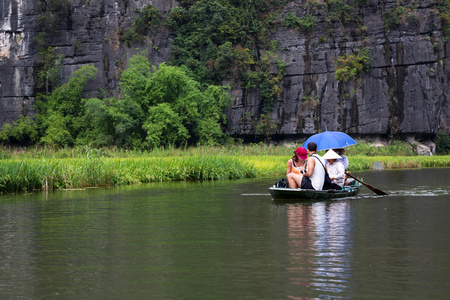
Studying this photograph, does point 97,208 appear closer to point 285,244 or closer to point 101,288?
point 285,244

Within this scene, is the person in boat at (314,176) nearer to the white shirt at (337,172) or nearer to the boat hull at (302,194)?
the boat hull at (302,194)

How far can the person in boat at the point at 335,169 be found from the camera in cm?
1584

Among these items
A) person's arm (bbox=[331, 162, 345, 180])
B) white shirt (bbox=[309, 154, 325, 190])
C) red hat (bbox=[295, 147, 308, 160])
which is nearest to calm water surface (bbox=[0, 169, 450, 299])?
white shirt (bbox=[309, 154, 325, 190])

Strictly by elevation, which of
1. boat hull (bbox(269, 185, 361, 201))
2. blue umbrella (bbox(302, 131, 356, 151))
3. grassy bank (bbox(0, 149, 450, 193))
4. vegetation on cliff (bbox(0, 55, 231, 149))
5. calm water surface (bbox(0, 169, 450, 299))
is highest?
vegetation on cliff (bbox(0, 55, 231, 149))

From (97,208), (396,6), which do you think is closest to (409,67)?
(396,6)

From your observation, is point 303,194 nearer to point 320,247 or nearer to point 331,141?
point 331,141

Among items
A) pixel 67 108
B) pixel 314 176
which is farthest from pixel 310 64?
pixel 314 176

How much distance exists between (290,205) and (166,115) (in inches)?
1206

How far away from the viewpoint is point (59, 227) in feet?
35.0

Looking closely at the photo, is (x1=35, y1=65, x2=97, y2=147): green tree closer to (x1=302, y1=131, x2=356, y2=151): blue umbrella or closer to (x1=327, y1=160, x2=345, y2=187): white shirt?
(x1=302, y1=131, x2=356, y2=151): blue umbrella

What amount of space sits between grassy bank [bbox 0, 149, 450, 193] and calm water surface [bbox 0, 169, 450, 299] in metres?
3.96

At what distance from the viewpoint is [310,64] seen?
167 ft

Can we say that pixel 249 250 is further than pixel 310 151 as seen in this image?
No

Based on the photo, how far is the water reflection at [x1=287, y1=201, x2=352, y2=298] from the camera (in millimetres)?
6375
